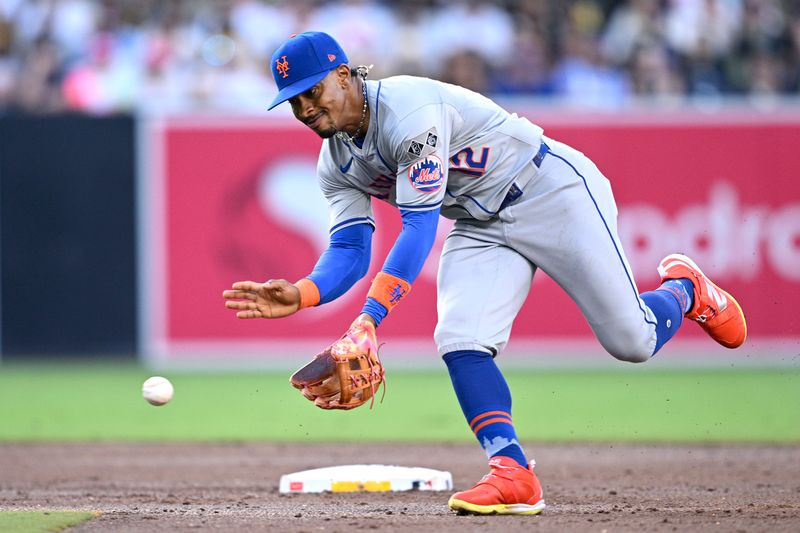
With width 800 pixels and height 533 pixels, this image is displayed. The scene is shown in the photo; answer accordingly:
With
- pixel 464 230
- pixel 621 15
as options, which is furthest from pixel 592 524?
pixel 621 15

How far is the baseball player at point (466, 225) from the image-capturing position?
5055 millimetres

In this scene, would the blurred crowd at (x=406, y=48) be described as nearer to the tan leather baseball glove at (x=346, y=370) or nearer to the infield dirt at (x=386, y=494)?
the infield dirt at (x=386, y=494)

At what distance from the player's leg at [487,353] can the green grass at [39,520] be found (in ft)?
5.09

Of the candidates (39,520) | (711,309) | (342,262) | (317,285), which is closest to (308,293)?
(317,285)

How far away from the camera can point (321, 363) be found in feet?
16.2

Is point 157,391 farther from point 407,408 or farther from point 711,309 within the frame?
point 407,408

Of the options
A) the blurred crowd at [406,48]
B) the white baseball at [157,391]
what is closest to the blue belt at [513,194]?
the white baseball at [157,391]

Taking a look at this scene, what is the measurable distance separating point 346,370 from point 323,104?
107 centimetres

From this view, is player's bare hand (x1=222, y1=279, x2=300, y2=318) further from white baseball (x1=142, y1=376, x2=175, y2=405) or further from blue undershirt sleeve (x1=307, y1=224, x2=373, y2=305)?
white baseball (x1=142, y1=376, x2=175, y2=405)

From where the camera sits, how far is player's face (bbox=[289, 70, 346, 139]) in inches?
200

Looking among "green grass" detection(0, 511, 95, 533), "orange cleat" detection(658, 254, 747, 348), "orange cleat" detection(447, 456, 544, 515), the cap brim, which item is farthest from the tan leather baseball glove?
"orange cleat" detection(658, 254, 747, 348)

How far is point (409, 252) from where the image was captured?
Answer: 504 centimetres

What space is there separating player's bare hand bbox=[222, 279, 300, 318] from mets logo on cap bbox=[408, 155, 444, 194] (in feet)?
2.13

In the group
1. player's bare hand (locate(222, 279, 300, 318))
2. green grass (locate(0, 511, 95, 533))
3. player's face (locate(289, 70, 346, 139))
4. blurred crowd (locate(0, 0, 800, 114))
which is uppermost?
blurred crowd (locate(0, 0, 800, 114))
